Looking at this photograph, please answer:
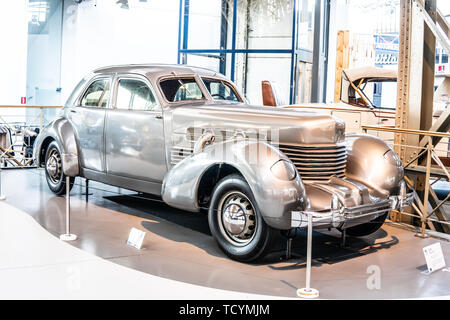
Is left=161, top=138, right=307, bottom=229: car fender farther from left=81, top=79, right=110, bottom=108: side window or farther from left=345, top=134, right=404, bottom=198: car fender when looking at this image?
left=81, top=79, right=110, bottom=108: side window

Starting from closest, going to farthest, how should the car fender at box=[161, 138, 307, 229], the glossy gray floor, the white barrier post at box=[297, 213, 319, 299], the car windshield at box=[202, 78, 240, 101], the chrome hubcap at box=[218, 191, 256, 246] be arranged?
the white barrier post at box=[297, 213, 319, 299], the glossy gray floor, the car fender at box=[161, 138, 307, 229], the chrome hubcap at box=[218, 191, 256, 246], the car windshield at box=[202, 78, 240, 101]

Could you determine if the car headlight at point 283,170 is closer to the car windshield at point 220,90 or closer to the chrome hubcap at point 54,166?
the car windshield at point 220,90

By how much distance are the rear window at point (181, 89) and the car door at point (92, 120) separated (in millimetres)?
855

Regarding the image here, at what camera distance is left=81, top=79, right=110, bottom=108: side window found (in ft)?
20.5

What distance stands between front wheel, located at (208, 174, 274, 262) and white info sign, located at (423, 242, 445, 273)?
1253 millimetres

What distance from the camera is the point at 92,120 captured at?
6.26 meters

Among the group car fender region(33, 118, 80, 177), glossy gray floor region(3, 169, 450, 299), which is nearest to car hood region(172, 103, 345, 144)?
glossy gray floor region(3, 169, 450, 299)

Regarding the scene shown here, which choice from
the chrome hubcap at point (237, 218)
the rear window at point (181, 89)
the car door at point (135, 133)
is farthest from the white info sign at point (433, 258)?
the rear window at point (181, 89)

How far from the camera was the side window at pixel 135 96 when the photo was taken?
5.69m

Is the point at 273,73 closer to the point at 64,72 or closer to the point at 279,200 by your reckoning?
the point at 64,72

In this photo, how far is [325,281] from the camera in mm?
4078

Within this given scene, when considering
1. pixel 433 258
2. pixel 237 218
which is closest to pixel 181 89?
pixel 237 218
